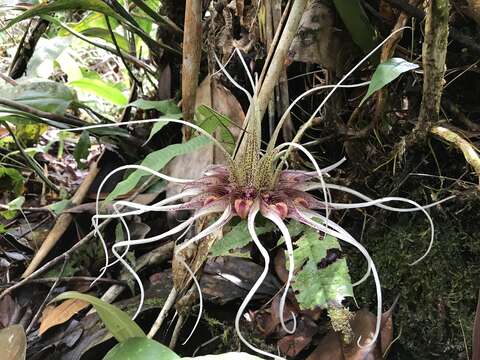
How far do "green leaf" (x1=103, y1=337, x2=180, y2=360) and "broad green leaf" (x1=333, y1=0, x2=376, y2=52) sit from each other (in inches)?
18.2

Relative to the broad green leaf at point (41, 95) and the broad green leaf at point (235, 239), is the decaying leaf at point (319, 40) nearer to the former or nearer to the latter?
the broad green leaf at point (235, 239)

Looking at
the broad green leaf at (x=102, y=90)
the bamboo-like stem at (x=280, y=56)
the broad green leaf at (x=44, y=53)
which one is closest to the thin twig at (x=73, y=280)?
the bamboo-like stem at (x=280, y=56)

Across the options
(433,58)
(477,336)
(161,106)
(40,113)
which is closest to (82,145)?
(40,113)

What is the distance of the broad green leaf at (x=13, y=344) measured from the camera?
56 cm

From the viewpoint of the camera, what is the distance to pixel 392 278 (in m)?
0.69

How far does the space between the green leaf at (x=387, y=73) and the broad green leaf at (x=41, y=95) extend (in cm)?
61

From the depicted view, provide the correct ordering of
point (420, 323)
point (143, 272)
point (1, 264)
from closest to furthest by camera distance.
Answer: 1. point (420, 323)
2. point (143, 272)
3. point (1, 264)

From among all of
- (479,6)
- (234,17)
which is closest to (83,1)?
(234,17)

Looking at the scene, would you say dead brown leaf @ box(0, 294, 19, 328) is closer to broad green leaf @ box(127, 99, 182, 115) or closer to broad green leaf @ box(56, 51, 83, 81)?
broad green leaf @ box(127, 99, 182, 115)

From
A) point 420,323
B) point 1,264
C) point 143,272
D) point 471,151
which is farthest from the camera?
point 1,264

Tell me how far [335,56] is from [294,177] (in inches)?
8.4

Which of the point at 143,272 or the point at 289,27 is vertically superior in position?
the point at 289,27

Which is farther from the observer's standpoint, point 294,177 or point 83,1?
point 83,1

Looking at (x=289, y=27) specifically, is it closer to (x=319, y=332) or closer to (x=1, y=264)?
(x=319, y=332)
